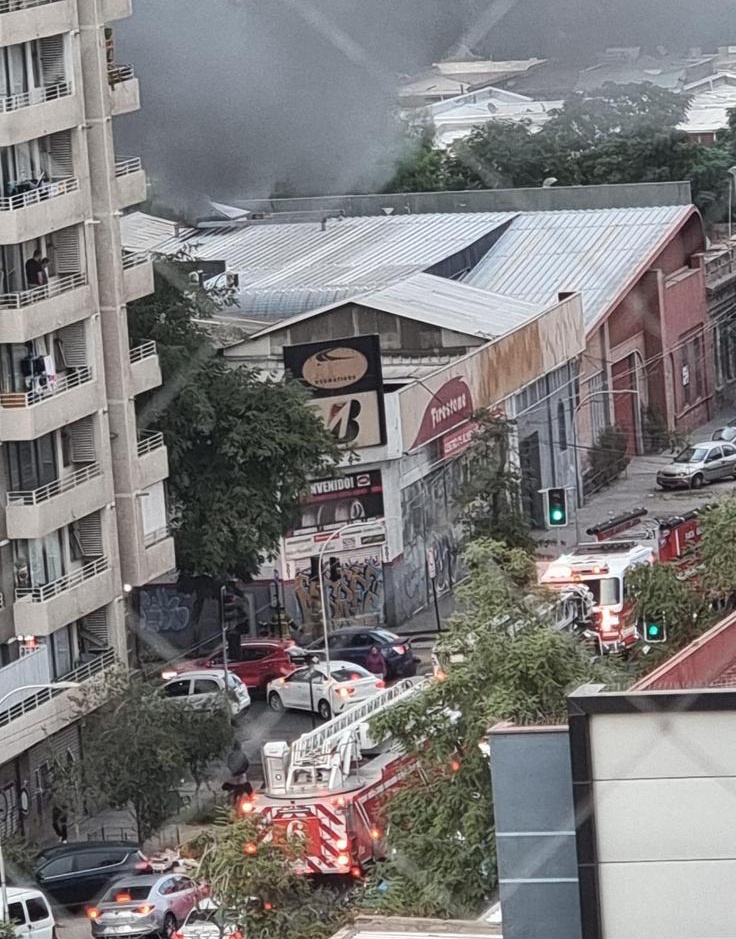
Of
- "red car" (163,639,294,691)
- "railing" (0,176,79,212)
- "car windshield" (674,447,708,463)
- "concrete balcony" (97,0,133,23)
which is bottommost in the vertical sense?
"car windshield" (674,447,708,463)

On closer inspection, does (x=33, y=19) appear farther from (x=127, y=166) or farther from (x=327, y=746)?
(x=327, y=746)

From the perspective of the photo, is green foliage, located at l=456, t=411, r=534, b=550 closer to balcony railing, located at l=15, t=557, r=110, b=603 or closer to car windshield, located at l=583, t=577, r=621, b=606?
car windshield, located at l=583, t=577, r=621, b=606

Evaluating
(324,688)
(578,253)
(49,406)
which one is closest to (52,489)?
(49,406)

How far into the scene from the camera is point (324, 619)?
17.4 ft

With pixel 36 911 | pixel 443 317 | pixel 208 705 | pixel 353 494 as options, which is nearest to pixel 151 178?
pixel 443 317

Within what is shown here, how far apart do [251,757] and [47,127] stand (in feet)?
4.07

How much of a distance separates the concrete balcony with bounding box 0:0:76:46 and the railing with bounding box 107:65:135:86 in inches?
7.3

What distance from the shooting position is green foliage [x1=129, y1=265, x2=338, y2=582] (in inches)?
210

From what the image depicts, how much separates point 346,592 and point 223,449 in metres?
0.82

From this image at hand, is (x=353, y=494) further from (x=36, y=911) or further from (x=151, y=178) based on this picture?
(x=151, y=178)

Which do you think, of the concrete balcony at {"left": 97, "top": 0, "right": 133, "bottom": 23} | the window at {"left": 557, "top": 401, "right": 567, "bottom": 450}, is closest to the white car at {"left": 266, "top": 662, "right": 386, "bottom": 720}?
the concrete balcony at {"left": 97, "top": 0, "right": 133, "bottom": 23}

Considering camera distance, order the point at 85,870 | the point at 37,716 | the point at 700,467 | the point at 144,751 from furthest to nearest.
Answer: the point at 700,467, the point at 37,716, the point at 144,751, the point at 85,870

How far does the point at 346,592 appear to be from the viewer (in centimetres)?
605

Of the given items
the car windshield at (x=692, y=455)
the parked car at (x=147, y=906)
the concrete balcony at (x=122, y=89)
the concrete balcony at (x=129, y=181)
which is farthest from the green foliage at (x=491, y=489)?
the parked car at (x=147, y=906)
